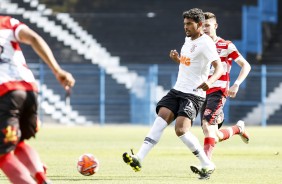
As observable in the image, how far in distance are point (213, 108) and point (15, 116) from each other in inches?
217

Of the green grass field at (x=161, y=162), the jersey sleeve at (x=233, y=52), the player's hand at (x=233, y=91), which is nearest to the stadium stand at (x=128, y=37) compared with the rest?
the green grass field at (x=161, y=162)

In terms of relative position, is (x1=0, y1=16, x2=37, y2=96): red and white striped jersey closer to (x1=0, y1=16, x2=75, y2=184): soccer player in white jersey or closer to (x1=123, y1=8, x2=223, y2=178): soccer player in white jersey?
(x1=0, y1=16, x2=75, y2=184): soccer player in white jersey

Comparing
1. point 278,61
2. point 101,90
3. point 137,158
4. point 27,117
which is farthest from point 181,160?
point 278,61

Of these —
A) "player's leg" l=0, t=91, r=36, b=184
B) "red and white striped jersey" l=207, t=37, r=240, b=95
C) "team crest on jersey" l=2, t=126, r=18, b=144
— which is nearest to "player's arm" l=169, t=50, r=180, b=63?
"red and white striped jersey" l=207, t=37, r=240, b=95

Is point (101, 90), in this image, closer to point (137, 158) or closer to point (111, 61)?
point (111, 61)

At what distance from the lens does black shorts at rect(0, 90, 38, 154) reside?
693 centimetres

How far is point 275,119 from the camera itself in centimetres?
3194

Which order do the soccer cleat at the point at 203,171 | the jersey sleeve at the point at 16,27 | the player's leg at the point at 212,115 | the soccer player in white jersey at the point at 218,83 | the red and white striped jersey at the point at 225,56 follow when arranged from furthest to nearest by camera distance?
the red and white striped jersey at the point at 225,56, the soccer player in white jersey at the point at 218,83, the player's leg at the point at 212,115, the soccer cleat at the point at 203,171, the jersey sleeve at the point at 16,27

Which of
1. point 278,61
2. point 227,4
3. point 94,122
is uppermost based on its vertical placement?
point 227,4

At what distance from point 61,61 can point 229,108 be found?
649 centimetres

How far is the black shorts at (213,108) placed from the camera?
39.7ft

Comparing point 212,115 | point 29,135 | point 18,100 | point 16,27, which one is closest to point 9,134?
point 18,100

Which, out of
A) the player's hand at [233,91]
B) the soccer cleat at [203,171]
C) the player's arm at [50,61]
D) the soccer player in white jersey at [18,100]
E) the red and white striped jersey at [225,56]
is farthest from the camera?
the red and white striped jersey at [225,56]

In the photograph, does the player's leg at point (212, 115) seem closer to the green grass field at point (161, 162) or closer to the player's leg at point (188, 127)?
the green grass field at point (161, 162)
